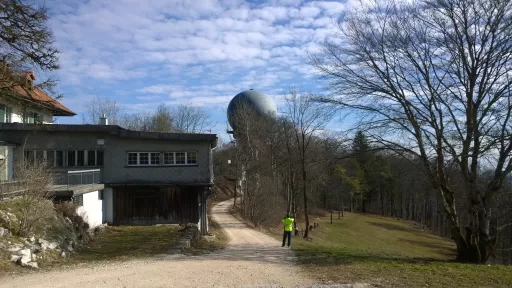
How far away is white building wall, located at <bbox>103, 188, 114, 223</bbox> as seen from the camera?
82.0ft

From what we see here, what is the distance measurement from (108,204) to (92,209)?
2.85m

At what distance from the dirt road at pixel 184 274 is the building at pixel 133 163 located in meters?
8.71

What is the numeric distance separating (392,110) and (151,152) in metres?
13.9

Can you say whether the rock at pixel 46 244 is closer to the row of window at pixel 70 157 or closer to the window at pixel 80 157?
the row of window at pixel 70 157

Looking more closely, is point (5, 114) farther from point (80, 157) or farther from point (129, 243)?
point (129, 243)

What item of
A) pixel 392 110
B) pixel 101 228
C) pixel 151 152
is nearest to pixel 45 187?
pixel 101 228

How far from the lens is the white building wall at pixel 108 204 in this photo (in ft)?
82.0

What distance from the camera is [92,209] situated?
73.0 ft

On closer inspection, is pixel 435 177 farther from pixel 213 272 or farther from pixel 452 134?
pixel 213 272

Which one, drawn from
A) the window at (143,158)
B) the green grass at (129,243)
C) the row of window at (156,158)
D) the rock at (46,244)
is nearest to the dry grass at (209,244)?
the green grass at (129,243)

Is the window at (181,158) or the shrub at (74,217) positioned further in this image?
the window at (181,158)

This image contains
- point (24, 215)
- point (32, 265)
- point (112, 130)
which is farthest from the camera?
point (112, 130)

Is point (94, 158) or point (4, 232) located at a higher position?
point (94, 158)

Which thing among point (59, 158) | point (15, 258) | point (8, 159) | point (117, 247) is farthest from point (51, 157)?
point (15, 258)
